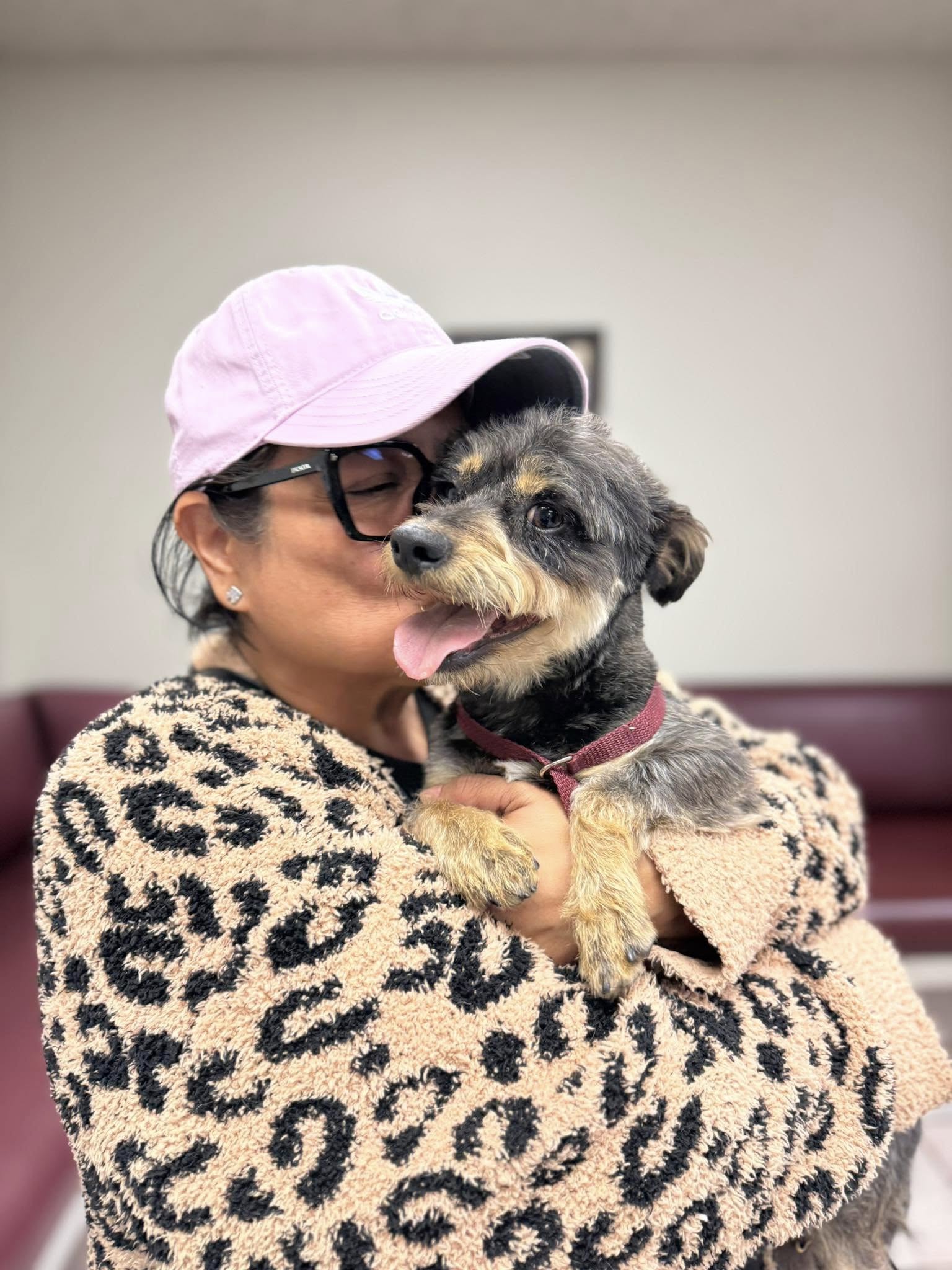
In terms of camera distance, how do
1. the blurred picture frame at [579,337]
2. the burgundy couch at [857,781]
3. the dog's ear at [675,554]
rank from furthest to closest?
the blurred picture frame at [579,337] < the burgundy couch at [857,781] < the dog's ear at [675,554]

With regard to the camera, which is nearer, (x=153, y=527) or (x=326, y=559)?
(x=326, y=559)

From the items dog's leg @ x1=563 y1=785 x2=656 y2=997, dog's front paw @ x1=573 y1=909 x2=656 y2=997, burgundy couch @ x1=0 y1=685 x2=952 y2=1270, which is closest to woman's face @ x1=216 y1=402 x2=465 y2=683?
dog's leg @ x1=563 y1=785 x2=656 y2=997

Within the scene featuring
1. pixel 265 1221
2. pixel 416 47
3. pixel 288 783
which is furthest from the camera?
pixel 416 47

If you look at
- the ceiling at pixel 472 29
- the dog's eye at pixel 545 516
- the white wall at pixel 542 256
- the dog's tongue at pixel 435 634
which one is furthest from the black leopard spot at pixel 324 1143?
the ceiling at pixel 472 29

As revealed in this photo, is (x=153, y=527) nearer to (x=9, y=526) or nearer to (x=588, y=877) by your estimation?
(x=9, y=526)

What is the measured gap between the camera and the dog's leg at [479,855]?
1.08 metres

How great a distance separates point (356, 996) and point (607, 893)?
39 cm

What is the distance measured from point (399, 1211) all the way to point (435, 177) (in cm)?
417

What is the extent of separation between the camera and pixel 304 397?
1.19 metres

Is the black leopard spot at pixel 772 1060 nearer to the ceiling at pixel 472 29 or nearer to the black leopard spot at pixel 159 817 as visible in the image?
the black leopard spot at pixel 159 817

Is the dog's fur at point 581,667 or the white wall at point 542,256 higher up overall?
the white wall at point 542,256

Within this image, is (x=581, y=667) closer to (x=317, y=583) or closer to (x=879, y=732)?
(x=317, y=583)

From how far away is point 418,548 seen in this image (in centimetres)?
118

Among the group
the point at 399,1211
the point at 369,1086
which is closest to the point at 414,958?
the point at 369,1086
